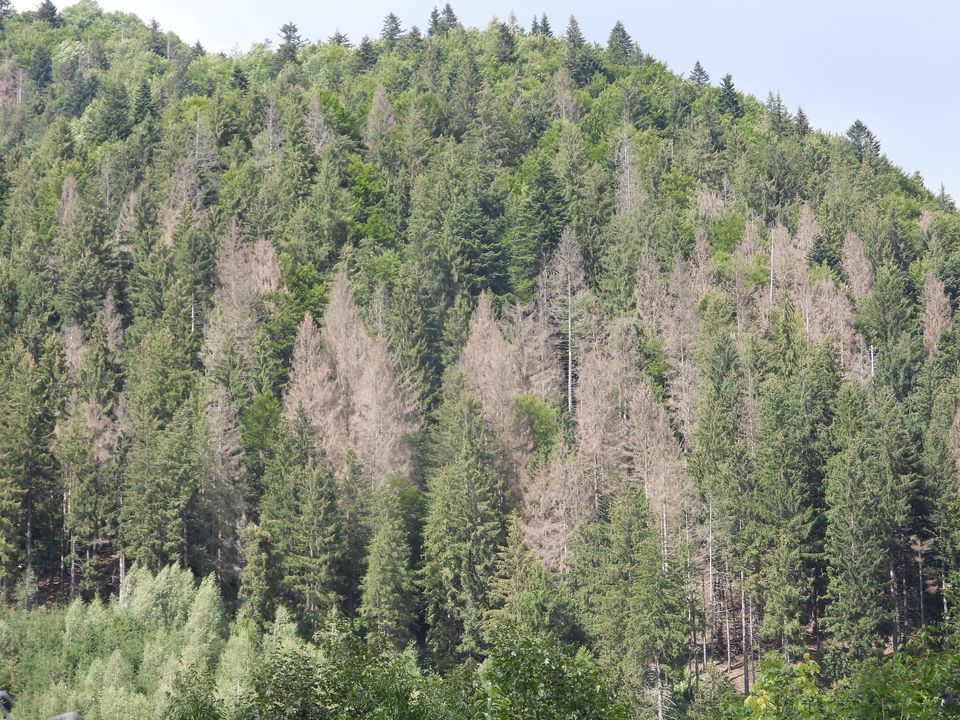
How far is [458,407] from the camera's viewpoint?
3031 inches

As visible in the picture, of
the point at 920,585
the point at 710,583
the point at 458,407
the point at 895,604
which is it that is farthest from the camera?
the point at 458,407

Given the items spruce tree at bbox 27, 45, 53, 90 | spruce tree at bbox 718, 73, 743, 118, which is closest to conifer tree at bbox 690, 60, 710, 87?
spruce tree at bbox 718, 73, 743, 118

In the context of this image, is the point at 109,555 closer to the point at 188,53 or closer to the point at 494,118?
the point at 494,118

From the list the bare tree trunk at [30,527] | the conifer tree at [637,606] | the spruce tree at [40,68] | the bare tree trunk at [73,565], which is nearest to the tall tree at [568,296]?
the conifer tree at [637,606]

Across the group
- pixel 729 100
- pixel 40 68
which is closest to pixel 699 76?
pixel 729 100

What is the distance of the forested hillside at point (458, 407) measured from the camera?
63.8 metres

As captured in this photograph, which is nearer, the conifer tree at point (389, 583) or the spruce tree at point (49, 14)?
the conifer tree at point (389, 583)

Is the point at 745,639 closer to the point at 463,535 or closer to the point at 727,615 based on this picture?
the point at 727,615

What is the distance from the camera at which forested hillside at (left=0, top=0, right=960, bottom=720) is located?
2510 inches

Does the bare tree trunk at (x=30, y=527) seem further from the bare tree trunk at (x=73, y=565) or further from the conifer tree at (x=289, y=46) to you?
the conifer tree at (x=289, y=46)

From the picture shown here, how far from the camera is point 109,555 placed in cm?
7631

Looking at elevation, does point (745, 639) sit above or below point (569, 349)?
below

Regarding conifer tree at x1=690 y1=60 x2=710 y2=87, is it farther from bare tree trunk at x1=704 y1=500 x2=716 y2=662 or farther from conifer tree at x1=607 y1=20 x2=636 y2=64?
bare tree trunk at x1=704 y1=500 x2=716 y2=662

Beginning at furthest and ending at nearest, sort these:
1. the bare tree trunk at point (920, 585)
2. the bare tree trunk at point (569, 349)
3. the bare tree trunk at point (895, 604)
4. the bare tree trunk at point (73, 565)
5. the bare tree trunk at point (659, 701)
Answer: the bare tree trunk at point (569, 349) < the bare tree trunk at point (73, 565) < the bare tree trunk at point (920, 585) < the bare tree trunk at point (895, 604) < the bare tree trunk at point (659, 701)
